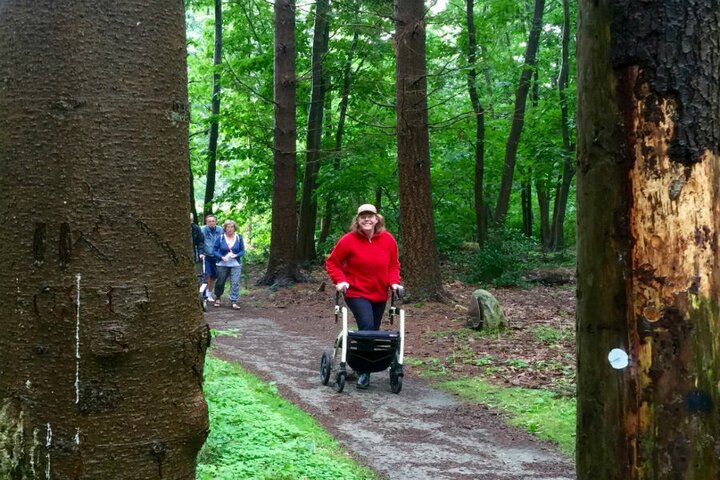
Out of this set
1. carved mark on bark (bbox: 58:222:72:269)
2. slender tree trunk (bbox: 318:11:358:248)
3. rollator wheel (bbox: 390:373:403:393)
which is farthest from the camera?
slender tree trunk (bbox: 318:11:358:248)

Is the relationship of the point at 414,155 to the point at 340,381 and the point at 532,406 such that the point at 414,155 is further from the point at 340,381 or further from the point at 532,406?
the point at 532,406

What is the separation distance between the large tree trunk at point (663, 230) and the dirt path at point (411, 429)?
3.13 m

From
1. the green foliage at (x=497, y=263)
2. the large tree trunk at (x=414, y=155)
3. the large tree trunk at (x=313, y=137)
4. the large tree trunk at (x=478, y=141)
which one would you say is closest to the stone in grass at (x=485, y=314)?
the large tree trunk at (x=414, y=155)

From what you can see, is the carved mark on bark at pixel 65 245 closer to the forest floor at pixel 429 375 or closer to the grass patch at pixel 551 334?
the forest floor at pixel 429 375

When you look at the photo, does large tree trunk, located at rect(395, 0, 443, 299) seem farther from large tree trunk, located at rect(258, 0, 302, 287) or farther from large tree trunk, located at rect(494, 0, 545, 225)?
large tree trunk, located at rect(494, 0, 545, 225)

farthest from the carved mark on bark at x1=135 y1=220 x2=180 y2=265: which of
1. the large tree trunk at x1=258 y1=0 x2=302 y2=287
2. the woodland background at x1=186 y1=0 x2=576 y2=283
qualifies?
the large tree trunk at x1=258 y1=0 x2=302 y2=287

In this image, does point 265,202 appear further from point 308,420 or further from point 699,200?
point 699,200

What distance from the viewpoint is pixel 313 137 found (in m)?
22.5

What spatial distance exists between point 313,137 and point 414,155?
378 inches

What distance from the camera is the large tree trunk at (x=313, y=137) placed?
21.4m

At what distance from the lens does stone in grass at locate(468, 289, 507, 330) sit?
36.9 ft

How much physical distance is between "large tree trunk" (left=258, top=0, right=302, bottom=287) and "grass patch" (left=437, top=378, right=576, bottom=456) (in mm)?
10232

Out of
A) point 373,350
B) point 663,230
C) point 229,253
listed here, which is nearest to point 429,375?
point 373,350

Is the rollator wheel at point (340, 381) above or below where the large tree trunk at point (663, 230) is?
below
